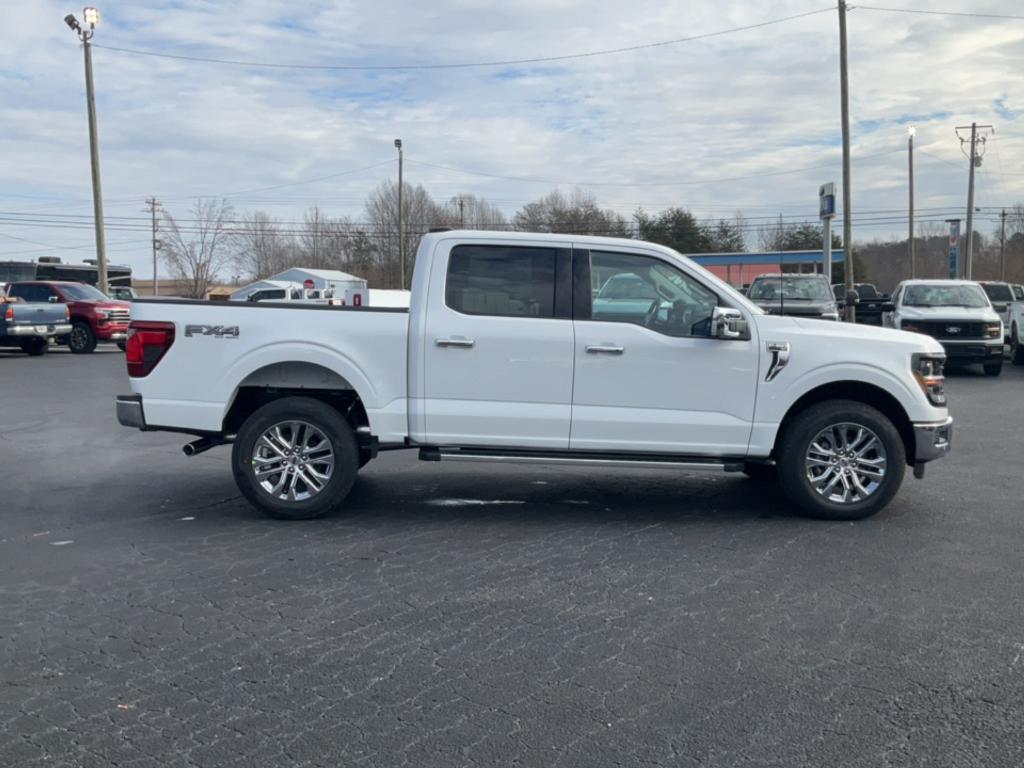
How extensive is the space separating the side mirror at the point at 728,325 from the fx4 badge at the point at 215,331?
3366mm

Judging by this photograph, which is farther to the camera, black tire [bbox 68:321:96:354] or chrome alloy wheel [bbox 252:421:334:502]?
black tire [bbox 68:321:96:354]

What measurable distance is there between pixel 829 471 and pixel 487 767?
427 cm

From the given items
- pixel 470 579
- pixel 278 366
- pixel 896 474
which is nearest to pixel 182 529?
pixel 278 366

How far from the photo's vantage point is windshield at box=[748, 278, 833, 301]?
68.0 ft

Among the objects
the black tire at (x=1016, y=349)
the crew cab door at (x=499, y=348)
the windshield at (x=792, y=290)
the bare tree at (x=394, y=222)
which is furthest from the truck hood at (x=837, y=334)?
the bare tree at (x=394, y=222)

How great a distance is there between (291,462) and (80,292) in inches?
861

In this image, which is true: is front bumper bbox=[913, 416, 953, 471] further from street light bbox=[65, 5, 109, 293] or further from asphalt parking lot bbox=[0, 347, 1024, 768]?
street light bbox=[65, 5, 109, 293]

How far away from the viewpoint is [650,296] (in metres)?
6.96

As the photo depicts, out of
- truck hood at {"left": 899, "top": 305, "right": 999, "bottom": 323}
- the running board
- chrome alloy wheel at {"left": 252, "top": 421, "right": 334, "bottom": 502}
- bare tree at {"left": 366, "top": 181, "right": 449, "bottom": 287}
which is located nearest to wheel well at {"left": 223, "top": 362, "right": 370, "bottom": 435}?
chrome alloy wheel at {"left": 252, "top": 421, "right": 334, "bottom": 502}

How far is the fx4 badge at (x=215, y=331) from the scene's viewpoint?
6.92 meters

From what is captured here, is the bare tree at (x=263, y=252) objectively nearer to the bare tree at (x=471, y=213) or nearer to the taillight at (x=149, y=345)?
the bare tree at (x=471, y=213)

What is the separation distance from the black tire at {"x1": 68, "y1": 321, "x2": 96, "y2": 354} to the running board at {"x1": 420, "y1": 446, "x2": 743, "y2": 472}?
69.3 feet

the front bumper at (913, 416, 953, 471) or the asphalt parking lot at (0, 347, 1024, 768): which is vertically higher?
the front bumper at (913, 416, 953, 471)

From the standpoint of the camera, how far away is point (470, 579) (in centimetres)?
562
